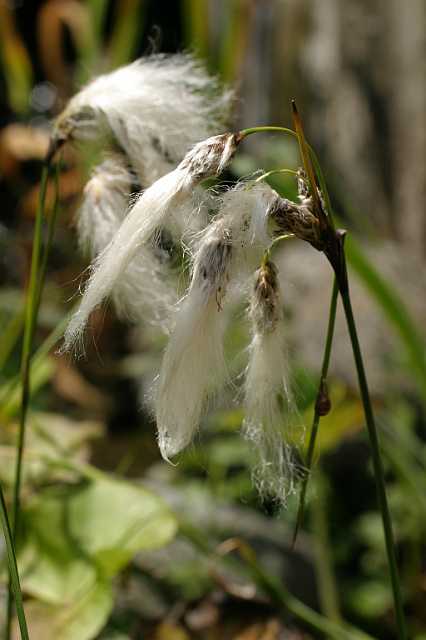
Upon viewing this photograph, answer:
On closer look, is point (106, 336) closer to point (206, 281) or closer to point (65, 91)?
point (65, 91)

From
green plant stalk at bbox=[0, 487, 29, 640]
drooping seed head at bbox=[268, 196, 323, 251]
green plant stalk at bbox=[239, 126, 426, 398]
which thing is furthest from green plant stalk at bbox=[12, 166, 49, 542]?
green plant stalk at bbox=[239, 126, 426, 398]

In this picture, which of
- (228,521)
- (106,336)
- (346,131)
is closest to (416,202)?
(346,131)

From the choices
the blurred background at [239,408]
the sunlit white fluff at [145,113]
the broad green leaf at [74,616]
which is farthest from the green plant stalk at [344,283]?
the broad green leaf at [74,616]

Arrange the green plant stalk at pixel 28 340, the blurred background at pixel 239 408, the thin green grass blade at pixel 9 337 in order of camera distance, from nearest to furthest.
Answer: the green plant stalk at pixel 28 340, the blurred background at pixel 239 408, the thin green grass blade at pixel 9 337

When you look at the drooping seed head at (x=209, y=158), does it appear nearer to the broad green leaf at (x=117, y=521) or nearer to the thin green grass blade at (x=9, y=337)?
the broad green leaf at (x=117, y=521)

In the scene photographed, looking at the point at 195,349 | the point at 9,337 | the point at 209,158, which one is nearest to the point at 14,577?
the point at 195,349
